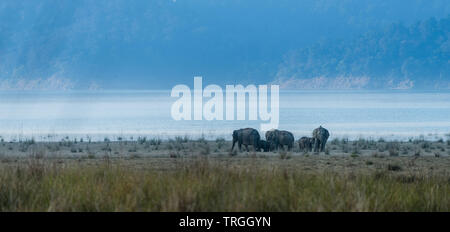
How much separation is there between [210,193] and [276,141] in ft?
55.4

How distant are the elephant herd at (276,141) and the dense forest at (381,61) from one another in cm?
12774

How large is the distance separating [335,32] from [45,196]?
171678 millimetres

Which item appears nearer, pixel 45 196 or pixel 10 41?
pixel 45 196

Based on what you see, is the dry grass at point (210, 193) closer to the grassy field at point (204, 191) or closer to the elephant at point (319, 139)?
the grassy field at point (204, 191)

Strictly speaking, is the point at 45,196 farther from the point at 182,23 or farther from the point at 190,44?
the point at 182,23

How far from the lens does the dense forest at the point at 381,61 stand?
15088 centimetres

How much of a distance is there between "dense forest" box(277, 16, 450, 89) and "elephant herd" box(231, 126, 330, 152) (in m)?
128

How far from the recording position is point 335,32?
178m

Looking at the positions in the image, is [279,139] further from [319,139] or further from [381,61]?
[381,61]

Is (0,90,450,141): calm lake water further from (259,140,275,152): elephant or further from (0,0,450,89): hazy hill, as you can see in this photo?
(0,0,450,89): hazy hill

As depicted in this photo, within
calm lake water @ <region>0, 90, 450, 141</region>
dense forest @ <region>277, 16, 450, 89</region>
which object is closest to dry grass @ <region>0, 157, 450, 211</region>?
calm lake water @ <region>0, 90, 450, 141</region>

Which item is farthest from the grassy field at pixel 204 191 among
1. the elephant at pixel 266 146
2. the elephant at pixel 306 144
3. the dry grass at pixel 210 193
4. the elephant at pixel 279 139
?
the elephant at pixel 279 139
